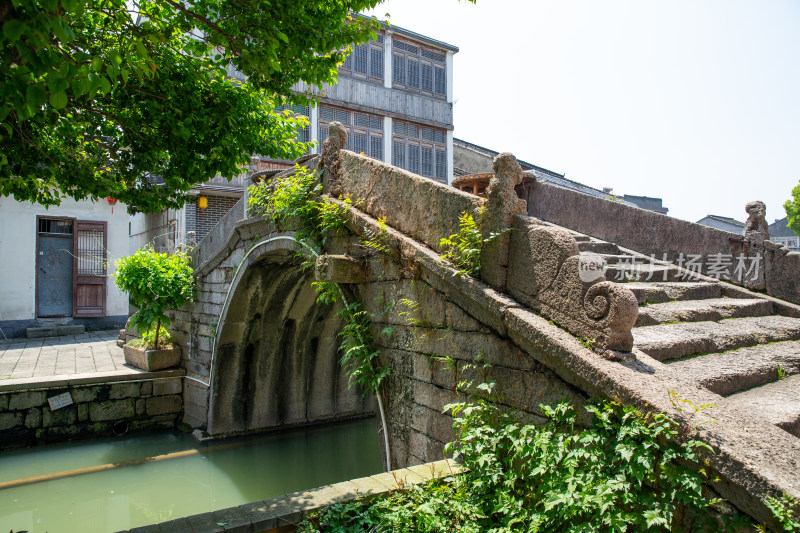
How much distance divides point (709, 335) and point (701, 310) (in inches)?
22.3

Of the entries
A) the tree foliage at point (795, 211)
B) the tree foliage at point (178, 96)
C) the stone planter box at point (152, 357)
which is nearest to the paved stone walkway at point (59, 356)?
the stone planter box at point (152, 357)

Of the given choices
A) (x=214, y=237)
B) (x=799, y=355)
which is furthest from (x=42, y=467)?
(x=799, y=355)

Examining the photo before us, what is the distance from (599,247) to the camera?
554 centimetres

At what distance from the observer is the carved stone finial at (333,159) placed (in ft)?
17.8

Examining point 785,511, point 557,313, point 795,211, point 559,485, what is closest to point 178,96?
point 557,313

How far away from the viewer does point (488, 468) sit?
124 inches

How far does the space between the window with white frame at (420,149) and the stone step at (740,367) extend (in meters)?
11.5

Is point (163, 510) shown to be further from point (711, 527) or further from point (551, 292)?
point (711, 527)

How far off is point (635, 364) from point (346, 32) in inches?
137

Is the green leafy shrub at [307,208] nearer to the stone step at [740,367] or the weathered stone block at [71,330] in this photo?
the stone step at [740,367]

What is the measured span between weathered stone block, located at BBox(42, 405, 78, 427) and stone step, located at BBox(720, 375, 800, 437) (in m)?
9.29


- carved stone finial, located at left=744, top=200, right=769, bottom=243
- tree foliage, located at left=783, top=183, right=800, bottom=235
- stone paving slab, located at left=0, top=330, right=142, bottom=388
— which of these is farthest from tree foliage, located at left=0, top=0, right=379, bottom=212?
tree foliage, located at left=783, top=183, right=800, bottom=235

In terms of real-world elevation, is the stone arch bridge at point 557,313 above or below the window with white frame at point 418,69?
below

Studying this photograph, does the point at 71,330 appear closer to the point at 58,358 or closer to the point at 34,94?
the point at 58,358
